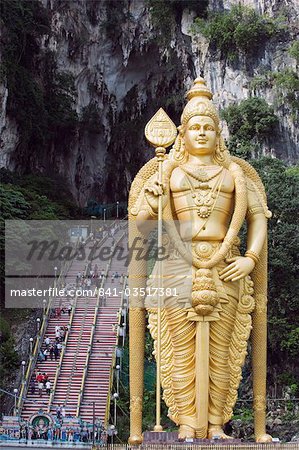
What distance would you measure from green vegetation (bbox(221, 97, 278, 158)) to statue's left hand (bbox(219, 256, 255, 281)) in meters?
14.0

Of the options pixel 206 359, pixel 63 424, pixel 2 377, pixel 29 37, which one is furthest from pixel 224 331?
pixel 29 37

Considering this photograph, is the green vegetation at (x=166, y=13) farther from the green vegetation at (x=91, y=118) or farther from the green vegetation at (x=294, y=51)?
the green vegetation at (x=294, y=51)

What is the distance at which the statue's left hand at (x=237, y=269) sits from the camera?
25.0ft

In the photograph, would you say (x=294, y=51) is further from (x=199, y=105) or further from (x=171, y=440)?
(x=171, y=440)

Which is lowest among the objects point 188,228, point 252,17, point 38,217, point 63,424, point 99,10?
point 63,424

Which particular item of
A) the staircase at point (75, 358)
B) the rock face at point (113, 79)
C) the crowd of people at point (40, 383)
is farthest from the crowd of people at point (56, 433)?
the rock face at point (113, 79)

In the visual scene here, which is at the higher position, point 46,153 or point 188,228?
point 46,153

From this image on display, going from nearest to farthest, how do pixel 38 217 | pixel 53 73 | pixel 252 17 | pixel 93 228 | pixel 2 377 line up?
pixel 2 377
pixel 38 217
pixel 252 17
pixel 93 228
pixel 53 73

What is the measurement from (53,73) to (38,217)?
7.86 metres

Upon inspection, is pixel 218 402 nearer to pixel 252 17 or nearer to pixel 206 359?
pixel 206 359

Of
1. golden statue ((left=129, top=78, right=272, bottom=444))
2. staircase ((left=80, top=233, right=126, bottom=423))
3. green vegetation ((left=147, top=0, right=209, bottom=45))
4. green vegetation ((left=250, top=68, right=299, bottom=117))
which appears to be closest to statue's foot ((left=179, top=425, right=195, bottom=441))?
golden statue ((left=129, top=78, right=272, bottom=444))

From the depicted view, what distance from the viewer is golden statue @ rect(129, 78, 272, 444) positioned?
24.6 feet

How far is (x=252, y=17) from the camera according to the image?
2284 centimetres

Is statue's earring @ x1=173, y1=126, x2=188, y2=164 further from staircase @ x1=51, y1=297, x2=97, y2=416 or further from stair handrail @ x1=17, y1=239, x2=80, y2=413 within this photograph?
stair handrail @ x1=17, y1=239, x2=80, y2=413
